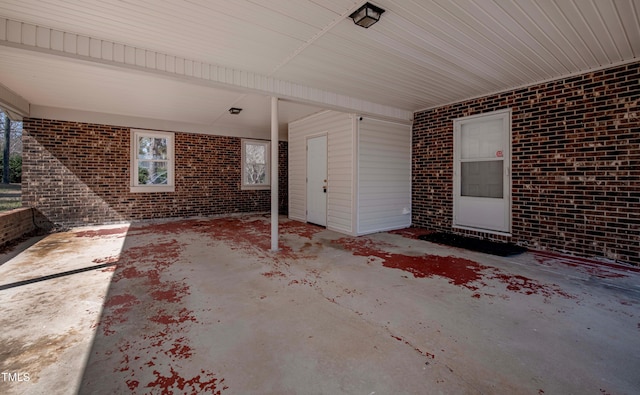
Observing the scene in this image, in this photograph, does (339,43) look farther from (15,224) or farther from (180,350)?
(15,224)

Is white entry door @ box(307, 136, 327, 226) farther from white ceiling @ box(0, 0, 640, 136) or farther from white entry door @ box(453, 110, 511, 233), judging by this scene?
white entry door @ box(453, 110, 511, 233)

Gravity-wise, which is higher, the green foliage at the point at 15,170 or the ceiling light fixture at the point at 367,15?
the ceiling light fixture at the point at 367,15

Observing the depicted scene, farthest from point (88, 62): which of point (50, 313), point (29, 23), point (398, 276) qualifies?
point (398, 276)

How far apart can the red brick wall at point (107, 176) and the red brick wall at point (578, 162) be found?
23.3ft

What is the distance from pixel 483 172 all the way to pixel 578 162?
1.45 m

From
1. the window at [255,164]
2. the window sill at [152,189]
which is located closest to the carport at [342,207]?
the window sill at [152,189]

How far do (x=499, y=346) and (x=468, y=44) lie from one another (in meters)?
3.40

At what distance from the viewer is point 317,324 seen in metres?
2.36

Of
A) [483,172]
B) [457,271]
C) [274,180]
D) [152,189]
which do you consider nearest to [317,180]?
[274,180]

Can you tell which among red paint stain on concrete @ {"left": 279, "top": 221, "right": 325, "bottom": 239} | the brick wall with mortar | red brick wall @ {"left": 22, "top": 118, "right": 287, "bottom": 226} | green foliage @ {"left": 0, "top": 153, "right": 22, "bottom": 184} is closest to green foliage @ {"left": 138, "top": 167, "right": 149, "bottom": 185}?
red brick wall @ {"left": 22, "top": 118, "right": 287, "bottom": 226}

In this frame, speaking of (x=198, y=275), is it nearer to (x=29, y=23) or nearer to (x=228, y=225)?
(x=29, y=23)

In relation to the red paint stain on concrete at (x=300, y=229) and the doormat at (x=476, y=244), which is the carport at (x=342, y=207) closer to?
the red paint stain on concrete at (x=300, y=229)

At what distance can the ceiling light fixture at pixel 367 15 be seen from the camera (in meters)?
2.76

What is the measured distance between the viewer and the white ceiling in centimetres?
281
